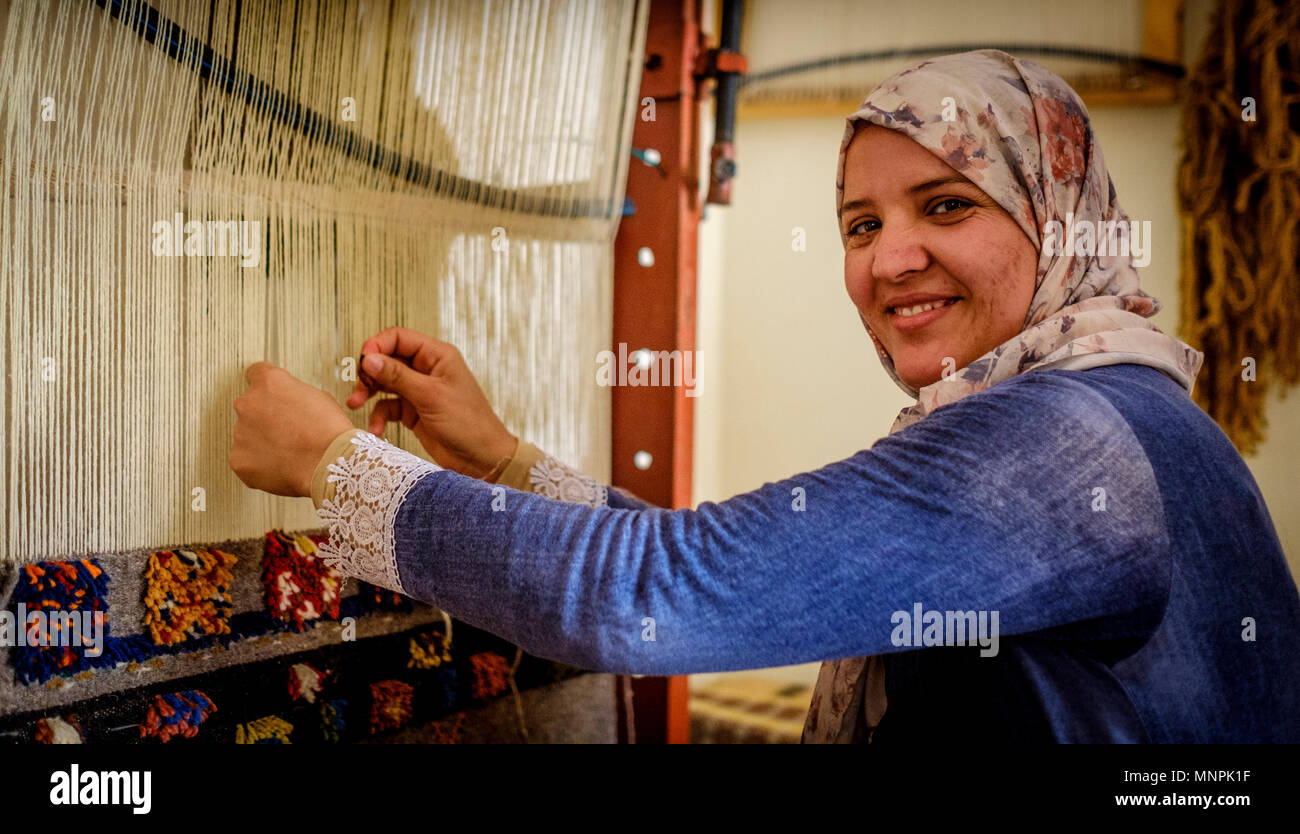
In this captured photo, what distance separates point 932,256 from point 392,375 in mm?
565

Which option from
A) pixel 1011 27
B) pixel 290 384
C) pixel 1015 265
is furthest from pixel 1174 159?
pixel 290 384

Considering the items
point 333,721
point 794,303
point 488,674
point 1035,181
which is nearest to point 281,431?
point 333,721

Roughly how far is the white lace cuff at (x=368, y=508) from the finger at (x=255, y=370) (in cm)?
15

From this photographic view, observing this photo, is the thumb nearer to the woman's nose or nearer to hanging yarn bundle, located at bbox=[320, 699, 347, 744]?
hanging yarn bundle, located at bbox=[320, 699, 347, 744]

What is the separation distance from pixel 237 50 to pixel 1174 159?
3.48 ft

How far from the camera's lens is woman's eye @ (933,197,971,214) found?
0.78m

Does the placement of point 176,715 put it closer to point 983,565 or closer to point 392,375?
point 392,375

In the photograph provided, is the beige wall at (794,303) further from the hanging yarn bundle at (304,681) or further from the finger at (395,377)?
the hanging yarn bundle at (304,681)

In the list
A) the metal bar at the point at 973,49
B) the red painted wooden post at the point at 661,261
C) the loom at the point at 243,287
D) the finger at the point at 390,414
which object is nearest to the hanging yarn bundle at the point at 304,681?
the loom at the point at 243,287

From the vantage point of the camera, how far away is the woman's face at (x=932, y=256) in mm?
771

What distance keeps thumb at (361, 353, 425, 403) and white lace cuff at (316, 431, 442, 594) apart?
192 mm

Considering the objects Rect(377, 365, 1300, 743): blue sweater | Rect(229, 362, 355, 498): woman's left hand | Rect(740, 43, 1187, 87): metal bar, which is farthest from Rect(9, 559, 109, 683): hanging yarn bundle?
Rect(740, 43, 1187, 87): metal bar

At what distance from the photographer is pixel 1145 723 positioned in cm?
66

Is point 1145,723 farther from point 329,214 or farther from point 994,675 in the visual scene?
point 329,214
